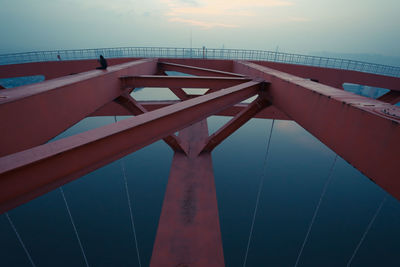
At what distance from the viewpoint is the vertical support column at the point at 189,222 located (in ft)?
11.9

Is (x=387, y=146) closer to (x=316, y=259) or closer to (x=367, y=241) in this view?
(x=316, y=259)

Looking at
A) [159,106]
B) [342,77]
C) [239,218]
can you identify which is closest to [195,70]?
[159,106]

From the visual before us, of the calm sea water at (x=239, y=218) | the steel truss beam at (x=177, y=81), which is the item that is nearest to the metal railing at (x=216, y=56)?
the steel truss beam at (x=177, y=81)

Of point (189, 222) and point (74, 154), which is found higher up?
point (74, 154)

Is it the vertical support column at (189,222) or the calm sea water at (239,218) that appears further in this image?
the calm sea water at (239,218)

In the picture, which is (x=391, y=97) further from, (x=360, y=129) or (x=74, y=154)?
(x=74, y=154)

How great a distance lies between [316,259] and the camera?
62.3 feet

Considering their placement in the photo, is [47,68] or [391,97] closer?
[47,68]

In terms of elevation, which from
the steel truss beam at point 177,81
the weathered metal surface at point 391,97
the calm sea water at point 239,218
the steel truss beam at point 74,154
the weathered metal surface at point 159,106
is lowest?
the calm sea water at point 239,218

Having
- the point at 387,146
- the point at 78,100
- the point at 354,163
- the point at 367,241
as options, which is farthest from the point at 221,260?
the point at 367,241

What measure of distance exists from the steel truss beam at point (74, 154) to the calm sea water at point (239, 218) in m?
21.3

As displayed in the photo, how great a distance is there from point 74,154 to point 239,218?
22.7m

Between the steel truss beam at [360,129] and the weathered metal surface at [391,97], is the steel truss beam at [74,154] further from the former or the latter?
the weathered metal surface at [391,97]

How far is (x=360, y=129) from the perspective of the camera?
5.87ft
